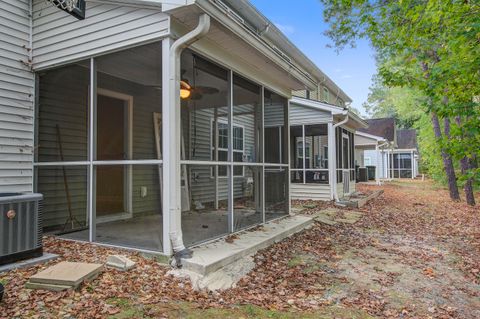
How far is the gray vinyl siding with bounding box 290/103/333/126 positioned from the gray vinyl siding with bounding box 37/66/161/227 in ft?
18.5

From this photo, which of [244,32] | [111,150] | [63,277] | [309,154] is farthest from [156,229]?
[309,154]

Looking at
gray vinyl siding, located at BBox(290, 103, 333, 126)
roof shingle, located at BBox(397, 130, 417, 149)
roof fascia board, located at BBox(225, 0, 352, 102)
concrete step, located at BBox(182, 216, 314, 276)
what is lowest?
concrete step, located at BBox(182, 216, 314, 276)

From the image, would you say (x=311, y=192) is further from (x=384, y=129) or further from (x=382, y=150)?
(x=384, y=129)

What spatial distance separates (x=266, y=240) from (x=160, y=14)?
3.48 metres

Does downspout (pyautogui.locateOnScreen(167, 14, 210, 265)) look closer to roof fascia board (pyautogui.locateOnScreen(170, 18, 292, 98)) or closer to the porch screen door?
roof fascia board (pyautogui.locateOnScreen(170, 18, 292, 98))

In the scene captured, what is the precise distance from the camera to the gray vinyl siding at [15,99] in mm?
4609

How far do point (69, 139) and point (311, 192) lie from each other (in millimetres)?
7699

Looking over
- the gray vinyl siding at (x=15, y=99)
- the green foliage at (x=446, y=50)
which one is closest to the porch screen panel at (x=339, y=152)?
the green foliage at (x=446, y=50)

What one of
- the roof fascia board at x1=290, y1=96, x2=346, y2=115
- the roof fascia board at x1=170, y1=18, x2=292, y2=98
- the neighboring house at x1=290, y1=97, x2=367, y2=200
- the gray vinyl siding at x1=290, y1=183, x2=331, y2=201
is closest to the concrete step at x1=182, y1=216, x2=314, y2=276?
the roof fascia board at x1=170, y1=18, x2=292, y2=98

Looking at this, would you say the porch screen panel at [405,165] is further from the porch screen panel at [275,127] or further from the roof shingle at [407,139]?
the porch screen panel at [275,127]

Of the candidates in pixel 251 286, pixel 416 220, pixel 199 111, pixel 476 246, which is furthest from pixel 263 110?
pixel 416 220

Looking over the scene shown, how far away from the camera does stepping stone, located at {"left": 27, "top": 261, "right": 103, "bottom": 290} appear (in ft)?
9.57

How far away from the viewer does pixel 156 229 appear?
17.5 feet

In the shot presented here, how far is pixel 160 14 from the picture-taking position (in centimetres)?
374
